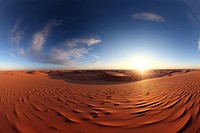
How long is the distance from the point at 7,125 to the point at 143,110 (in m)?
3.36

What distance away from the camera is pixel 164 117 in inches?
135

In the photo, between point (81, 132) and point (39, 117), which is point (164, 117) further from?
point (39, 117)

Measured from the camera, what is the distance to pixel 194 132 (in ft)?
8.75

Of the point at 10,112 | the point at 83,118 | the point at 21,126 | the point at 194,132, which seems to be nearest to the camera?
the point at 194,132

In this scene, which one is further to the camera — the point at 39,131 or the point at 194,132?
the point at 39,131

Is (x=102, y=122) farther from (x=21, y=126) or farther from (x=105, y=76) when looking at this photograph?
(x=105, y=76)

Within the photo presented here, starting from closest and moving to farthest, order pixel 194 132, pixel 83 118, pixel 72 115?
pixel 194 132 → pixel 83 118 → pixel 72 115

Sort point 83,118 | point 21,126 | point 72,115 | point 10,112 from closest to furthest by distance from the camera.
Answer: point 21,126 < point 83,118 < point 72,115 < point 10,112

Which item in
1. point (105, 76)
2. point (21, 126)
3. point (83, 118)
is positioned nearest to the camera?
point (21, 126)

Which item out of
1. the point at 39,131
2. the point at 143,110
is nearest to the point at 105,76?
the point at 143,110

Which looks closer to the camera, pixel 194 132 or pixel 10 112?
pixel 194 132

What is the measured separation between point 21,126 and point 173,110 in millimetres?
3740

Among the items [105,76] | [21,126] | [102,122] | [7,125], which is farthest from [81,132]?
[105,76]

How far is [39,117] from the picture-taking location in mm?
3770
